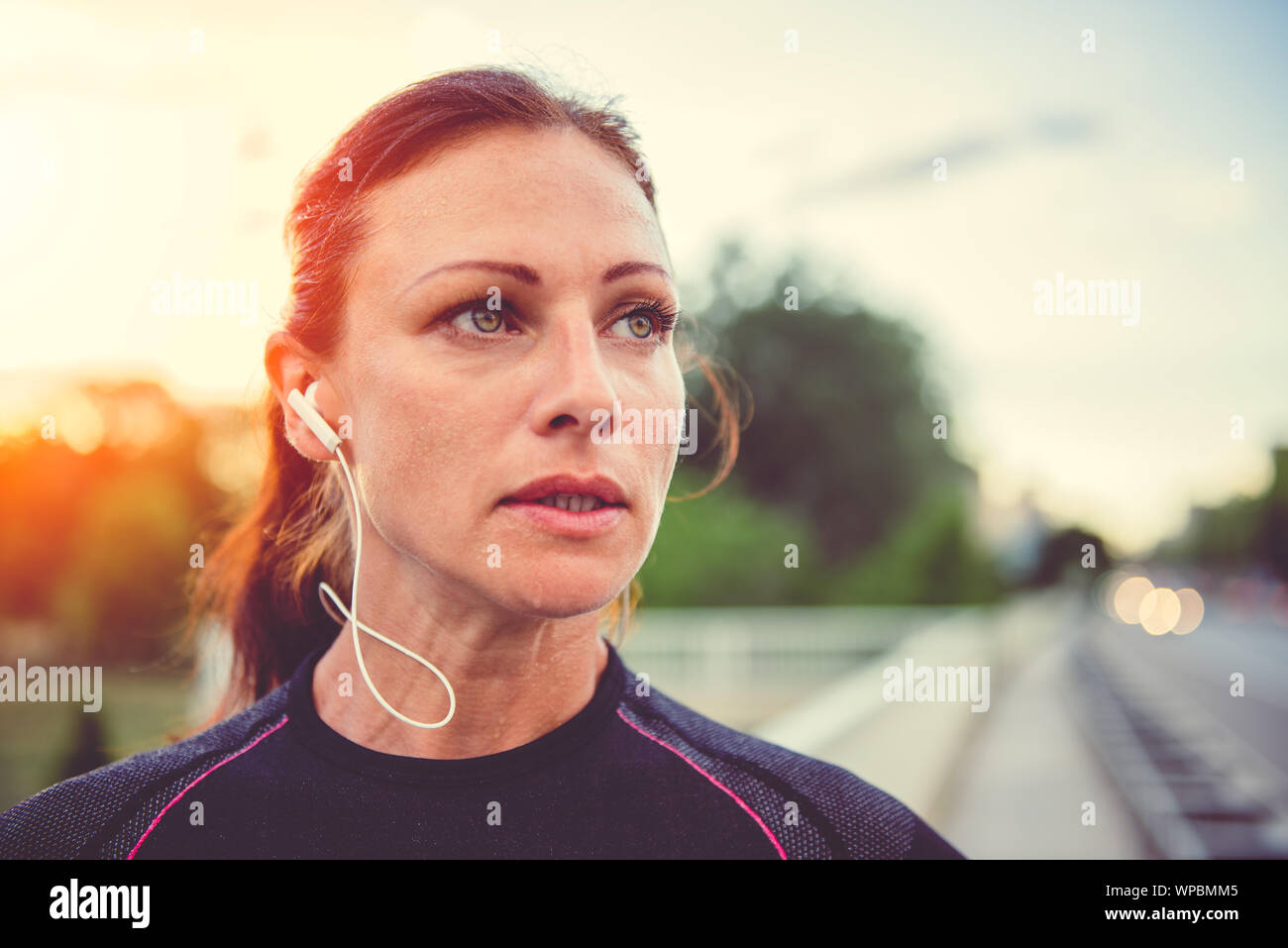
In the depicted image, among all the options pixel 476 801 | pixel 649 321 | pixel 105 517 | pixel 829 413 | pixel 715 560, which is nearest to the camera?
pixel 476 801

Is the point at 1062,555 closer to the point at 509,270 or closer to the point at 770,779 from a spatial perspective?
the point at 770,779

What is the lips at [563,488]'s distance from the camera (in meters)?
1.64

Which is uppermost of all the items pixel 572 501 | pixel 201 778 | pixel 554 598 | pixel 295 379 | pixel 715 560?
pixel 295 379

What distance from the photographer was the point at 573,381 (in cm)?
164

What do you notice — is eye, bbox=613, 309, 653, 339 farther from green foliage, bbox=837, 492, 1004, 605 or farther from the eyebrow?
green foliage, bbox=837, 492, 1004, 605

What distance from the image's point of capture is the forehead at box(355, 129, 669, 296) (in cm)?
170

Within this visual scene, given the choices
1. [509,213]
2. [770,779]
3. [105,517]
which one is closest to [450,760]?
[770,779]

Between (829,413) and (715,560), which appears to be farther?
(829,413)

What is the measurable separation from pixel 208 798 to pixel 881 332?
31.0 meters

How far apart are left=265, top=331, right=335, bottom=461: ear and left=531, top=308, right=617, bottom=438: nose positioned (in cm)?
48

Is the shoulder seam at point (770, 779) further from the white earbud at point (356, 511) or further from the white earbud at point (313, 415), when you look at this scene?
the white earbud at point (313, 415)

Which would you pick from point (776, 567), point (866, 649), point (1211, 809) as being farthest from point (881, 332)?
point (1211, 809)

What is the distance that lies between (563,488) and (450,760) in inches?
22.5
